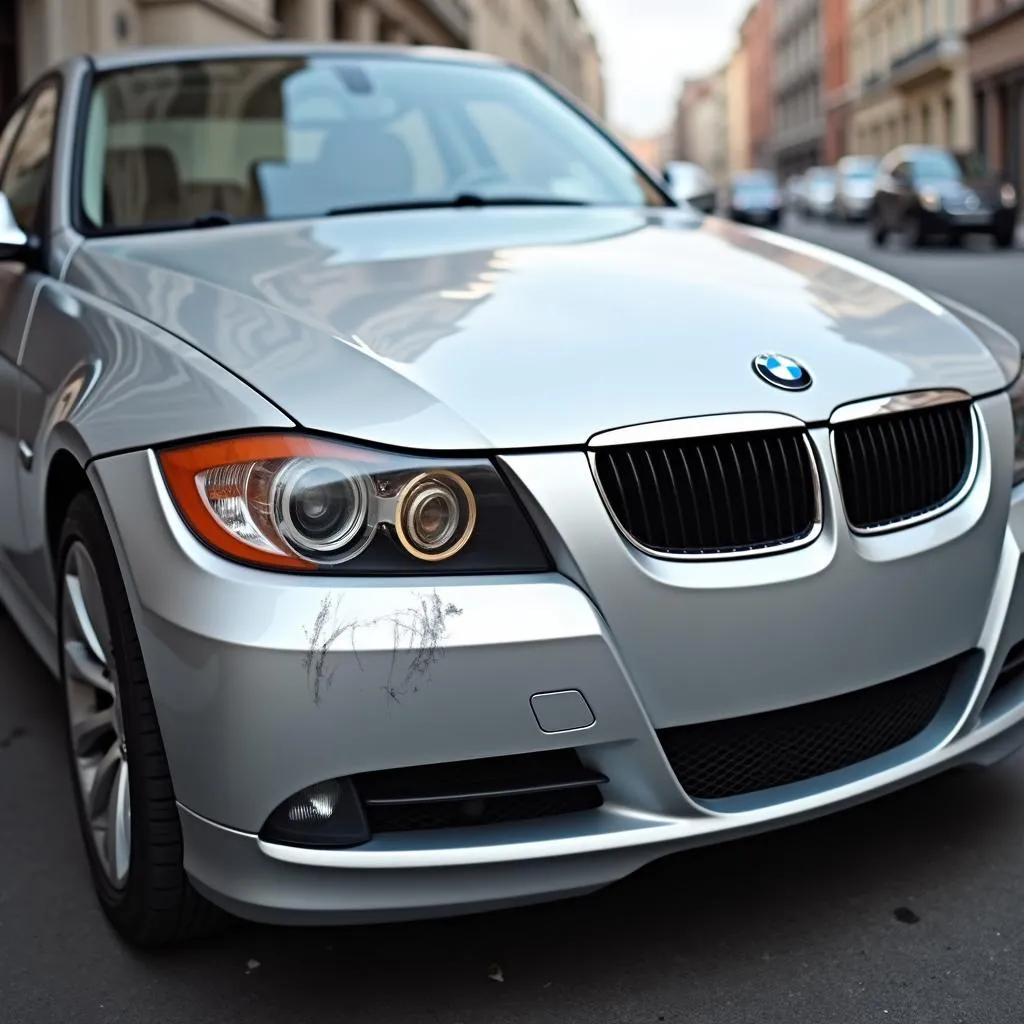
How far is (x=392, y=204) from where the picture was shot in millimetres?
3398

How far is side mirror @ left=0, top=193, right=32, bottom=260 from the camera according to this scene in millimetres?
2926

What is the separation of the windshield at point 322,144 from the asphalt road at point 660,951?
156cm

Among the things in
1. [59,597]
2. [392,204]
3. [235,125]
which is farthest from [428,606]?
[235,125]

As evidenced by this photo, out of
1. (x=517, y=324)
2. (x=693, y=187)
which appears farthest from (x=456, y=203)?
(x=517, y=324)

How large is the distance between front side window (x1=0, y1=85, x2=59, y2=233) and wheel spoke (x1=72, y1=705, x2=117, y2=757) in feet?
4.18

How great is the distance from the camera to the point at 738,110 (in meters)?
124

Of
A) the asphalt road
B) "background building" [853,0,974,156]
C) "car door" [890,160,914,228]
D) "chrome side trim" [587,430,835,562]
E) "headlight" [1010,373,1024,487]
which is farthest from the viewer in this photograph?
"background building" [853,0,974,156]

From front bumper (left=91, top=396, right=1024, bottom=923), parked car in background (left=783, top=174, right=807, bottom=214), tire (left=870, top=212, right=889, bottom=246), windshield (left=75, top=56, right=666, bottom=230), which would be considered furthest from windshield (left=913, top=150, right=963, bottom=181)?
parked car in background (left=783, top=174, right=807, bottom=214)

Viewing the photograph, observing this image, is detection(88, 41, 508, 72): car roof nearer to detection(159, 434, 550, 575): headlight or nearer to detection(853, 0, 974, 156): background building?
detection(159, 434, 550, 575): headlight

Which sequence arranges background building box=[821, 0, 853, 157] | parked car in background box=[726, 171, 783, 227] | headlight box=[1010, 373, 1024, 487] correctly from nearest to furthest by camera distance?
headlight box=[1010, 373, 1024, 487]
parked car in background box=[726, 171, 783, 227]
background building box=[821, 0, 853, 157]

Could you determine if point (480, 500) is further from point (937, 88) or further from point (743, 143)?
point (743, 143)

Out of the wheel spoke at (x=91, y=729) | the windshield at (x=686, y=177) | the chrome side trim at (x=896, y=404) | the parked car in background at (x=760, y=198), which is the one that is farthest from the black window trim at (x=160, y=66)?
the parked car in background at (x=760, y=198)

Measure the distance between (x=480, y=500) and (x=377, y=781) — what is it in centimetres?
39

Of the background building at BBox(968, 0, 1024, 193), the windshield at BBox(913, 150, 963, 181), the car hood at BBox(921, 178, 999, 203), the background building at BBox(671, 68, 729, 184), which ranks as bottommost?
the car hood at BBox(921, 178, 999, 203)
